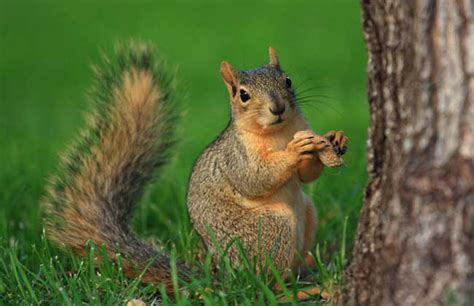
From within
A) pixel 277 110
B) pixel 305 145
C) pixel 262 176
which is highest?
pixel 277 110

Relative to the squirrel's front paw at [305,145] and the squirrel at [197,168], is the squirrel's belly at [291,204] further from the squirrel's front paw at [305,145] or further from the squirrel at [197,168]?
the squirrel's front paw at [305,145]

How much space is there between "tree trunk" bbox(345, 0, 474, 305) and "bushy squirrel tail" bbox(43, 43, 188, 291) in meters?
1.18

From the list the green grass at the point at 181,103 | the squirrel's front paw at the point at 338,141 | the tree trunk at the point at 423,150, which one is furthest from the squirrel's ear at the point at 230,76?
the tree trunk at the point at 423,150

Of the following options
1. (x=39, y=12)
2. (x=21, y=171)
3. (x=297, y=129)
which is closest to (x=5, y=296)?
(x=297, y=129)

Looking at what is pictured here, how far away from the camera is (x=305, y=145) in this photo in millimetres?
2977

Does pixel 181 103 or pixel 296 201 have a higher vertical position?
pixel 181 103

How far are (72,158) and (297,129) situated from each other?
850mm

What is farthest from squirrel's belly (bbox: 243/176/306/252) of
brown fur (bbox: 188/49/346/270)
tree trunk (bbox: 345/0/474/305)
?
tree trunk (bbox: 345/0/474/305)

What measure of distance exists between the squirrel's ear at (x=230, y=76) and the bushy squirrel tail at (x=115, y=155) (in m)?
0.31

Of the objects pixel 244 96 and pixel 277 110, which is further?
pixel 244 96

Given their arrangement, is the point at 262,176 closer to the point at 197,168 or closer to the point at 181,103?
the point at 197,168

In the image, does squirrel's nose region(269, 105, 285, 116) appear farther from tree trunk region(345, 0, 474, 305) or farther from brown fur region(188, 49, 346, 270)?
tree trunk region(345, 0, 474, 305)

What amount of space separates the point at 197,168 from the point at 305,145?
20.8 inches

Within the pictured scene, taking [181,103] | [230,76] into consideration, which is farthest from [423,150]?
[181,103]
